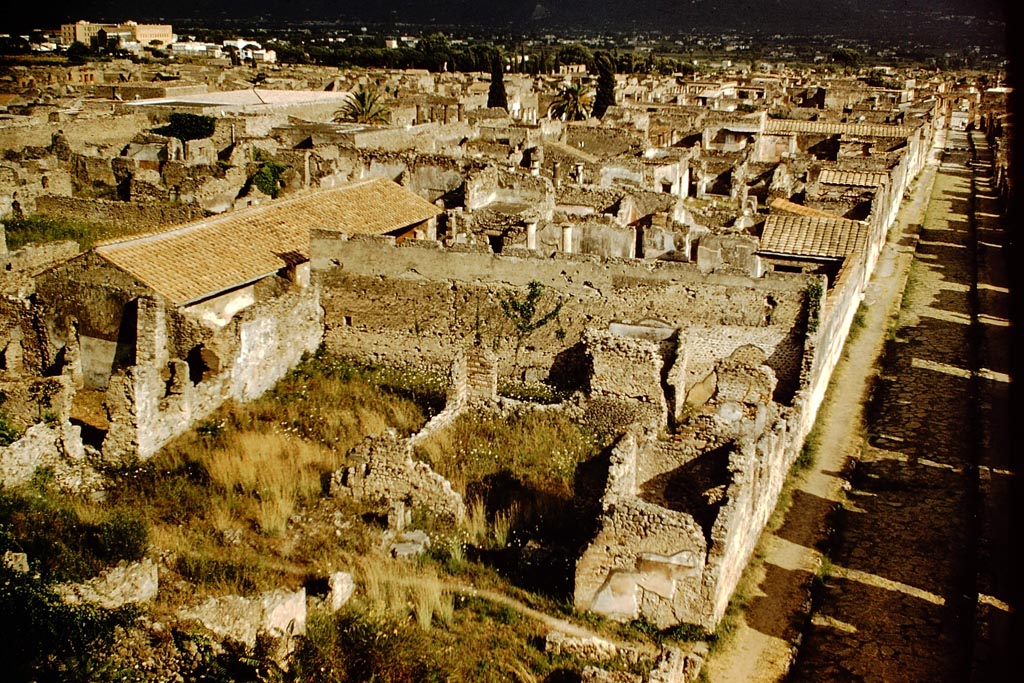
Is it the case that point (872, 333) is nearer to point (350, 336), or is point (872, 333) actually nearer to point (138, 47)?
point (350, 336)

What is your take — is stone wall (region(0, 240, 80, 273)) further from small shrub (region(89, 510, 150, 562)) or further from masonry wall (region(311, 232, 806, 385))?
small shrub (region(89, 510, 150, 562))

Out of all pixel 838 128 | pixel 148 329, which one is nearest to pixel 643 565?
pixel 148 329

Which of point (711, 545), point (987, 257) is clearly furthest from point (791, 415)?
point (987, 257)

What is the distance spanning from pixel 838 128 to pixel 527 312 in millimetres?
34714

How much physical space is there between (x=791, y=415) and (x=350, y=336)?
25.8ft

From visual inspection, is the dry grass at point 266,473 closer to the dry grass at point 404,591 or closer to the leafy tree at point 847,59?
the dry grass at point 404,591

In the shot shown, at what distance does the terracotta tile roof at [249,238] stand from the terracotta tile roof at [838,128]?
28114 millimetres

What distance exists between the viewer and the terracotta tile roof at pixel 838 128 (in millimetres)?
43906

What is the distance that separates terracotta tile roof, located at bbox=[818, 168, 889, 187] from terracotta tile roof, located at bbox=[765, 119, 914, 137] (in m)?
11.6

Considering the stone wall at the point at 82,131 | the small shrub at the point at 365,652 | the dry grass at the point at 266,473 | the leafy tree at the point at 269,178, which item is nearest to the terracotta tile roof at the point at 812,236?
the dry grass at the point at 266,473

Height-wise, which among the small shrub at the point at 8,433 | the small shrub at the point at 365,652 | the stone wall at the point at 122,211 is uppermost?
the stone wall at the point at 122,211

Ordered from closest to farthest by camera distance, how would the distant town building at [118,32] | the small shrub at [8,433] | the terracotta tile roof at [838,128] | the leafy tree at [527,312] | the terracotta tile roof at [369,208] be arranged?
1. the small shrub at [8,433]
2. the leafy tree at [527,312]
3. the terracotta tile roof at [369,208]
4. the terracotta tile roof at [838,128]
5. the distant town building at [118,32]

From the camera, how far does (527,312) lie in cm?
1605

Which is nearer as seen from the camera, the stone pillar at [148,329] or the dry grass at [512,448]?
the dry grass at [512,448]
